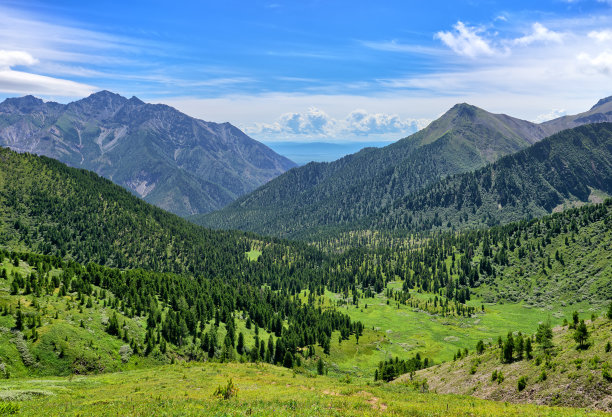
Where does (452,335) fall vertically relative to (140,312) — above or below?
below

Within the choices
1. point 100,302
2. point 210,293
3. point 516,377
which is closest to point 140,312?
point 100,302

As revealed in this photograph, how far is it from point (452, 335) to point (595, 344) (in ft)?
511

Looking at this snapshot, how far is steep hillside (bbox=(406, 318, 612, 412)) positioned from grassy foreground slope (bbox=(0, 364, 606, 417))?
5052 mm

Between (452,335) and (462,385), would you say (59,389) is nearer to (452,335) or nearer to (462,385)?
(462,385)

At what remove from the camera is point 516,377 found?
5419 centimetres

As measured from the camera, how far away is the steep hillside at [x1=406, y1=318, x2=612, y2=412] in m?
43.1

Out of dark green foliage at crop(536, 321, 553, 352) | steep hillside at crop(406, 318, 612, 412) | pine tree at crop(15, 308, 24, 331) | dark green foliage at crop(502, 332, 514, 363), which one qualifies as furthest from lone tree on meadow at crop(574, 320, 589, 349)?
pine tree at crop(15, 308, 24, 331)

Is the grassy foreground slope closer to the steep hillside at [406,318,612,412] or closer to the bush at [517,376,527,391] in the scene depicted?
the steep hillside at [406,318,612,412]

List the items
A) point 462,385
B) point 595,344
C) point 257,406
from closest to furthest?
point 257,406
point 595,344
point 462,385

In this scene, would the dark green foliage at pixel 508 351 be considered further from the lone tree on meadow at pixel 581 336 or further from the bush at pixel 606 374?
the bush at pixel 606 374

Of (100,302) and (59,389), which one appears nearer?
(59,389)

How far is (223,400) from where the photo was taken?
48.5 meters

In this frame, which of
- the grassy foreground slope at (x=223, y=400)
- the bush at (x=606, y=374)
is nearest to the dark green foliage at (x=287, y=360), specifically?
the grassy foreground slope at (x=223, y=400)

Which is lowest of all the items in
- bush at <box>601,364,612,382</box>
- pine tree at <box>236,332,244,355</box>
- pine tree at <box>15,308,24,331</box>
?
pine tree at <box>236,332,244,355</box>
